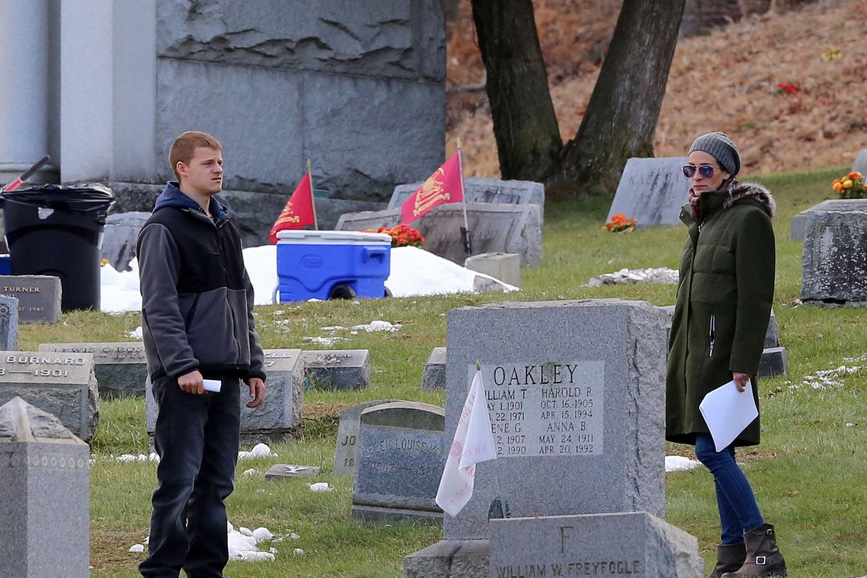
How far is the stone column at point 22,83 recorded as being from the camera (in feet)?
78.0

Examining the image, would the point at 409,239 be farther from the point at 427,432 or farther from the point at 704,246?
the point at 704,246

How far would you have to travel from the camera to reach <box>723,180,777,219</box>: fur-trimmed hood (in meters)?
6.61

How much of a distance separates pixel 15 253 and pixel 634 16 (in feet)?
40.0

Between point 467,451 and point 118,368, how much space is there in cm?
597

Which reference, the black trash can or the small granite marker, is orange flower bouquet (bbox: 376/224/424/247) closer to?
the black trash can

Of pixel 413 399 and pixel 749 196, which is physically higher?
pixel 749 196

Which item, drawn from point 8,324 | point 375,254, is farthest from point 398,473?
point 375,254

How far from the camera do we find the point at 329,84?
24578 mm

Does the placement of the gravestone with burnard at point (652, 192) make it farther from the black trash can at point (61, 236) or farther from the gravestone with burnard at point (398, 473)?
the gravestone with burnard at point (398, 473)

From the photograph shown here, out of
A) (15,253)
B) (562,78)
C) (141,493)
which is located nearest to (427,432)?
(141,493)

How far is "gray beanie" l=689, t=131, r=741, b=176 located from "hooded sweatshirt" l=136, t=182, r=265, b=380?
196cm

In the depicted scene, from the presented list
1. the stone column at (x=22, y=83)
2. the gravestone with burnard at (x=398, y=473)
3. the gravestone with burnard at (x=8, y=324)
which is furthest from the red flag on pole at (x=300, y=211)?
the gravestone with burnard at (x=398, y=473)

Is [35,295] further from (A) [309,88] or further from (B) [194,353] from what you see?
(A) [309,88]

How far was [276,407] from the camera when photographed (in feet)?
32.7
